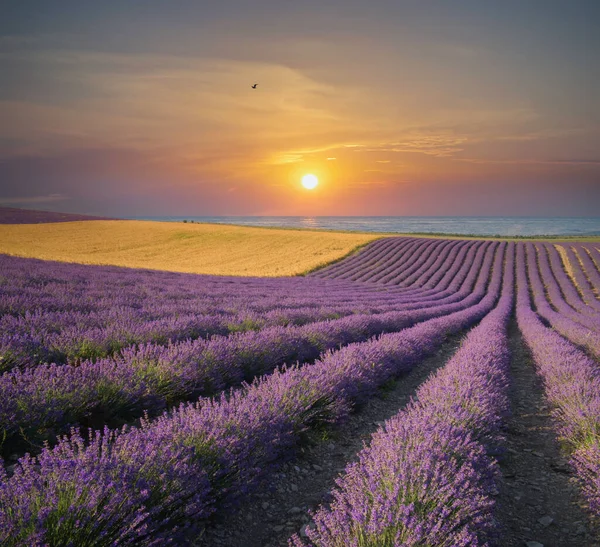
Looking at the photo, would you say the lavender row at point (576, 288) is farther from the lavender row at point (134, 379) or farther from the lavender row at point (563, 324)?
the lavender row at point (134, 379)

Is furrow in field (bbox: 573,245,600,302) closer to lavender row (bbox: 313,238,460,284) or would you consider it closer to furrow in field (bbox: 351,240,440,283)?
lavender row (bbox: 313,238,460,284)

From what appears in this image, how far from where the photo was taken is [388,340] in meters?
7.25

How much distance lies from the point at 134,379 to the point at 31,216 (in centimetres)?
7042

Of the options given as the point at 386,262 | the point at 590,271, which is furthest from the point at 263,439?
the point at 590,271

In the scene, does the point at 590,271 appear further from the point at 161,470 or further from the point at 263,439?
the point at 161,470

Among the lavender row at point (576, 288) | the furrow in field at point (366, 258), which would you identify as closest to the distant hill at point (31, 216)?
the furrow in field at point (366, 258)

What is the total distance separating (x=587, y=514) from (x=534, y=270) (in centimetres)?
3448

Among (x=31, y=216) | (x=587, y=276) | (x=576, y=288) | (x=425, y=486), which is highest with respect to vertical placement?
(x=31, y=216)

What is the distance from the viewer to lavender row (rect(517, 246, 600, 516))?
3.29m

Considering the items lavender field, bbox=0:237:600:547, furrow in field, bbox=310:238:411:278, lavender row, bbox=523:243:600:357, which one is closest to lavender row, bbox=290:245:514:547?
lavender field, bbox=0:237:600:547

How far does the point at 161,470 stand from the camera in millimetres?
2279

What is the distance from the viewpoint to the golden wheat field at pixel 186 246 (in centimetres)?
3275

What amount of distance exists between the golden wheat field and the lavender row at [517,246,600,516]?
908 inches

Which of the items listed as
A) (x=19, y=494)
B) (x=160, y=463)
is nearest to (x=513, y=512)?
(x=160, y=463)
